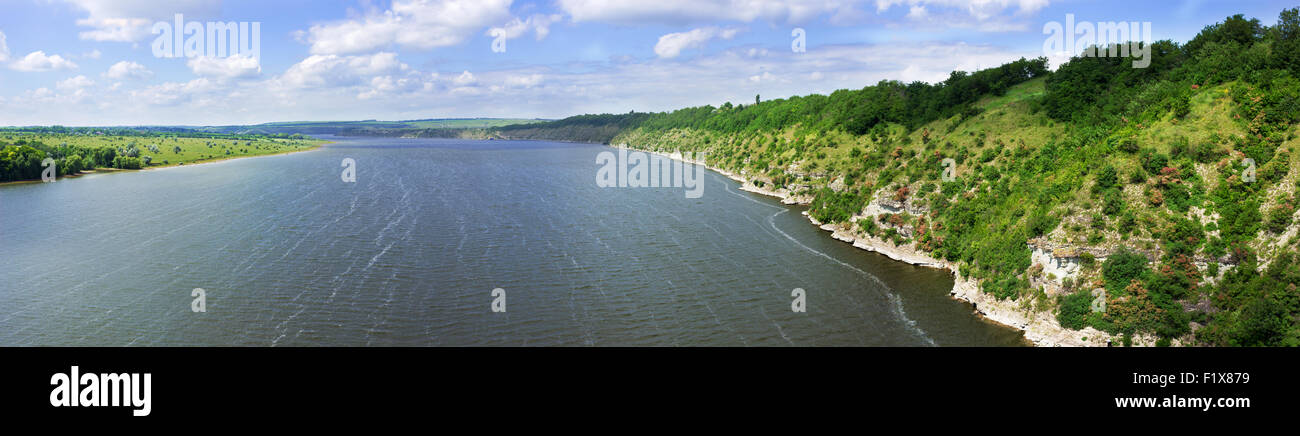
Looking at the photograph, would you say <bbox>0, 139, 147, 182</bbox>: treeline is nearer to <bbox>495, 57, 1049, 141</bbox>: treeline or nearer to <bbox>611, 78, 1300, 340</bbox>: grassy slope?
<bbox>611, 78, 1300, 340</bbox>: grassy slope

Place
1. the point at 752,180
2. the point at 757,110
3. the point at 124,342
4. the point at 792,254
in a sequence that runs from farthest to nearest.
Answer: the point at 757,110 → the point at 752,180 → the point at 792,254 → the point at 124,342

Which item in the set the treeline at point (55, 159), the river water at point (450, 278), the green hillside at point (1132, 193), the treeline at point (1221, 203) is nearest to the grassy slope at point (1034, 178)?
the green hillside at point (1132, 193)

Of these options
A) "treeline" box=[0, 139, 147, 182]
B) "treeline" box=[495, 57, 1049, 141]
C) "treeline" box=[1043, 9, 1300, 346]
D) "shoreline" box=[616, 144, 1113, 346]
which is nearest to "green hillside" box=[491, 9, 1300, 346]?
"treeline" box=[1043, 9, 1300, 346]

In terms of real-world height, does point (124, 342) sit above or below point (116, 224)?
below

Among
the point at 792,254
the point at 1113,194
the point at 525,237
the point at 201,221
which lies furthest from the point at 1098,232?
the point at 201,221

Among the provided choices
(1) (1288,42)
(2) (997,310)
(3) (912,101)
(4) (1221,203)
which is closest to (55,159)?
(3) (912,101)

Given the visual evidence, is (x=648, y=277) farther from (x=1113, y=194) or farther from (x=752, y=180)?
(x=752, y=180)
